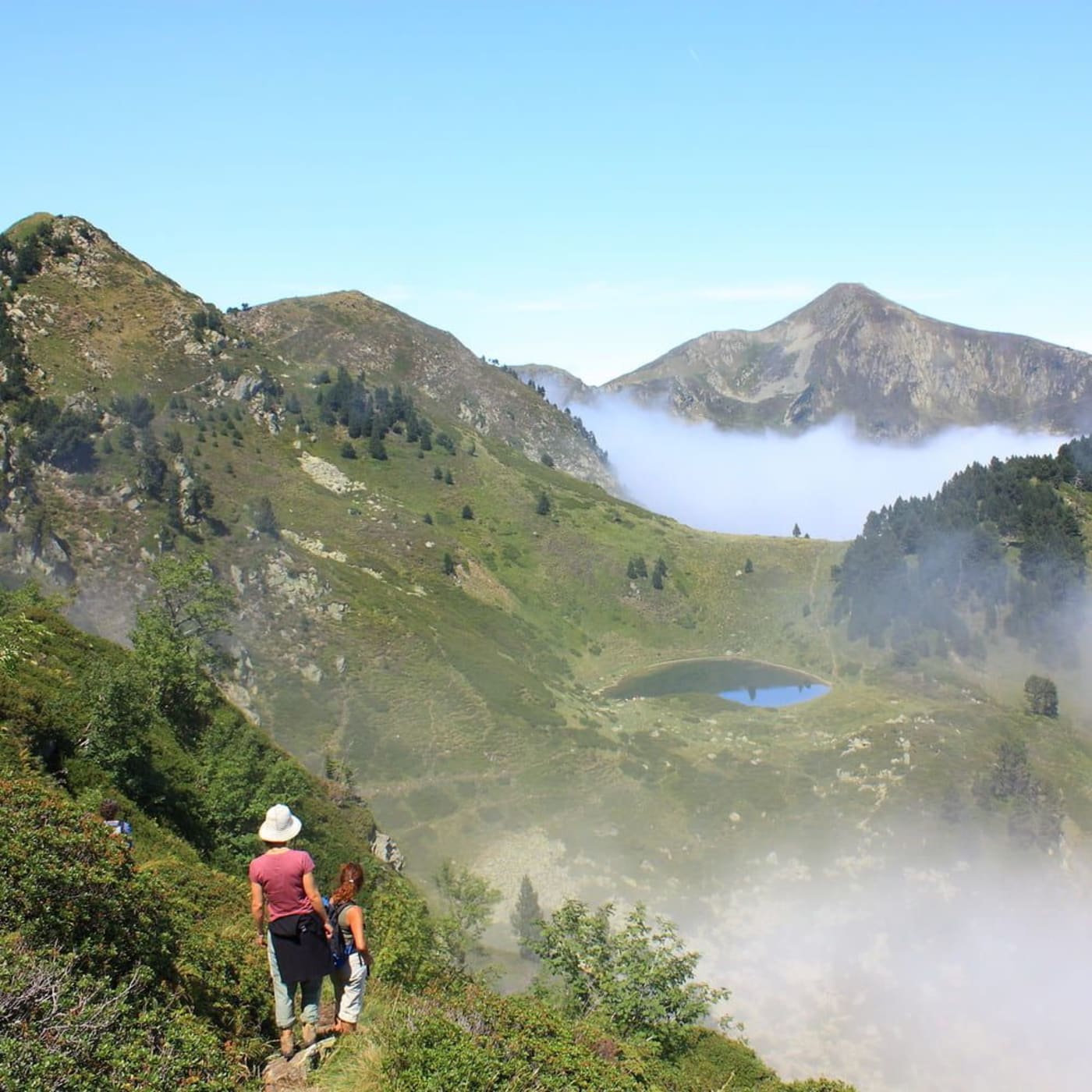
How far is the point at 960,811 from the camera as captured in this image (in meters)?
92.1

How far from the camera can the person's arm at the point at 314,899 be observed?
12.9 m

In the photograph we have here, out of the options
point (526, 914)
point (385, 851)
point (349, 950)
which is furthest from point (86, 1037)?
point (526, 914)

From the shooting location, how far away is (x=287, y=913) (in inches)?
509

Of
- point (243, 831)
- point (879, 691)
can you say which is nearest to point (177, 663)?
point (243, 831)

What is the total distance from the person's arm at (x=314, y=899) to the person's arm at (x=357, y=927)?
0.33 m

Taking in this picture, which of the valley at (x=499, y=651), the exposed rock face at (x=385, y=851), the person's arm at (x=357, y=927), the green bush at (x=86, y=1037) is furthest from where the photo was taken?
the valley at (x=499, y=651)

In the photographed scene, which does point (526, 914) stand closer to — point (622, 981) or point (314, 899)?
point (622, 981)

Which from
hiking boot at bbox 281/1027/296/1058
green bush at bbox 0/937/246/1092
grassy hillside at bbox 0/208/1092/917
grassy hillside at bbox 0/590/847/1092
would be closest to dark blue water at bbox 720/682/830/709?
grassy hillside at bbox 0/208/1092/917

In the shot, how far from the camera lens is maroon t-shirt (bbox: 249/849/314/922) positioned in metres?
12.9

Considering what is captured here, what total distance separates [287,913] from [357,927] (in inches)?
45.6

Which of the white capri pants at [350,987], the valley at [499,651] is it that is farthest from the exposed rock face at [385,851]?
the white capri pants at [350,987]

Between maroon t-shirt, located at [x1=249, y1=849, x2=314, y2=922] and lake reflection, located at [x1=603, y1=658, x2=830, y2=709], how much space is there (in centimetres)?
11569

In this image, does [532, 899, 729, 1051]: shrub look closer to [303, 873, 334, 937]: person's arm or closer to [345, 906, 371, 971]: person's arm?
[345, 906, 371, 971]: person's arm

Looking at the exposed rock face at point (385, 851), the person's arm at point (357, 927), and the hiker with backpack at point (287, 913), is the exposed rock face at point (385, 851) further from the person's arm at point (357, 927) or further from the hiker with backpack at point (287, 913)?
the hiker with backpack at point (287, 913)
